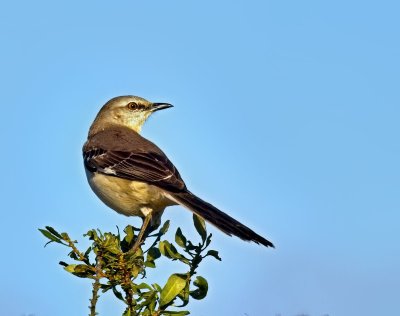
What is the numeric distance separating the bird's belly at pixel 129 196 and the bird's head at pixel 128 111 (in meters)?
1.98

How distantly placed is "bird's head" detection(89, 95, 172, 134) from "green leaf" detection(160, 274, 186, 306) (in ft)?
19.8

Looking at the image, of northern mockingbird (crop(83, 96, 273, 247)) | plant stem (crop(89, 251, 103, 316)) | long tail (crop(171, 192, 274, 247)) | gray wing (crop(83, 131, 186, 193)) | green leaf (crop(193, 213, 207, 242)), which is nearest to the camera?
plant stem (crop(89, 251, 103, 316))

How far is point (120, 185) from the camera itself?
7.94 metres

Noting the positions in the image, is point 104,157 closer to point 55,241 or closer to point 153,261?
point 153,261

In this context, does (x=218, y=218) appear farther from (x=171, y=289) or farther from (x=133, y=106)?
(x=133, y=106)

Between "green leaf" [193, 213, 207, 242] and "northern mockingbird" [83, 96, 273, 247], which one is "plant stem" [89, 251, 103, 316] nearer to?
"green leaf" [193, 213, 207, 242]

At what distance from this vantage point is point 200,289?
13.9 feet

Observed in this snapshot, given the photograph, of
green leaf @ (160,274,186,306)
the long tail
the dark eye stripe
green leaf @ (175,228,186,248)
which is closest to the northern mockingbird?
the long tail

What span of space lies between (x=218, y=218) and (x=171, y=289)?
2.32 m

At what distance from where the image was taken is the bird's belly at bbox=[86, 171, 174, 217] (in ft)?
25.3

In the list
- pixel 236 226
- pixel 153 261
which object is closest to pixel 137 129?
pixel 236 226

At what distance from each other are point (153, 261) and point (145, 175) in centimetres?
287

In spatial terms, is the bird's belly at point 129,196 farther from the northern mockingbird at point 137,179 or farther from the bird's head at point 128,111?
the bird's head at point 128,111

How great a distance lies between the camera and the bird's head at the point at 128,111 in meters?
10.0
